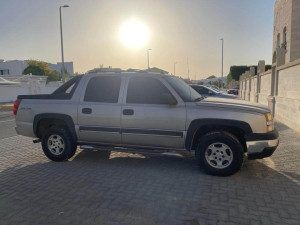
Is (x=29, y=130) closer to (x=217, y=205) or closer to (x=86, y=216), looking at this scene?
(x=86, y=216)

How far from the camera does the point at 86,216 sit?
3.29 metres

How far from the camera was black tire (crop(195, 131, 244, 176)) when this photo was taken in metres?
4.46

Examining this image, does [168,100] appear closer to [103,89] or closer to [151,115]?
[151,115]

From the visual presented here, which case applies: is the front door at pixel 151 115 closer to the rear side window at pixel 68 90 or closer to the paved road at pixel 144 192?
the paved road at pixel 144 192

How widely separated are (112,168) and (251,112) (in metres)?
2.87

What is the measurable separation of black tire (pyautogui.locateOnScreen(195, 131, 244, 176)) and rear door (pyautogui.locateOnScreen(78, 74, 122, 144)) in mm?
1695

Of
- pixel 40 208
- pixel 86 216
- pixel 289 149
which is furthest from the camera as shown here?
pixel 289 149

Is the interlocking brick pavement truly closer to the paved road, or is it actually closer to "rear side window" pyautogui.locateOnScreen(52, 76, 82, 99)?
the paved road

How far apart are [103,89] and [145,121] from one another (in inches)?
46.6

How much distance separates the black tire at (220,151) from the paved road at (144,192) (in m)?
0.16

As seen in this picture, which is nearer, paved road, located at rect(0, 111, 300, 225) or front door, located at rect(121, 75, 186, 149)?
paved road, located at rect(0, 111, 300, 225)

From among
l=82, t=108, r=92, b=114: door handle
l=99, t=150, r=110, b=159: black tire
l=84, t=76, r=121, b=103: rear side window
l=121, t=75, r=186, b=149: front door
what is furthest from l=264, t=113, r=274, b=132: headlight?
l=99, t=150, r=110, b=159: black tire

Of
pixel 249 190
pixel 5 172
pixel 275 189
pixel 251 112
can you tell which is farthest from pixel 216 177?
pixel 5 172

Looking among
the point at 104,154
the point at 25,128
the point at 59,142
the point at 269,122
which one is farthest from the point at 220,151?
the point at 25,128
